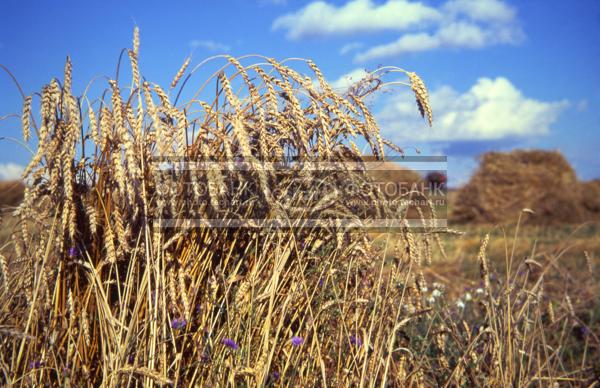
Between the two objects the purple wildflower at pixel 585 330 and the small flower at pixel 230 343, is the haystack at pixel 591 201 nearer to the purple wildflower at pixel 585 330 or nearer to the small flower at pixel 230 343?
the purple wildflower at pixel 585 330

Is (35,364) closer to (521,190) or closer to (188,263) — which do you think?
(188,263)

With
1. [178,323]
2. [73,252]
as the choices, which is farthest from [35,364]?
[178,323]

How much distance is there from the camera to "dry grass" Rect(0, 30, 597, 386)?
207 centimetres

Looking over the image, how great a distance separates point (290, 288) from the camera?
2342 mm

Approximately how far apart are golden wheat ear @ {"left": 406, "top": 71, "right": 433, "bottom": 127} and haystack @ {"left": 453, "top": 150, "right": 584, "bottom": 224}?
42.7ft

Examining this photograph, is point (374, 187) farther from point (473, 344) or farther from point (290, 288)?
point (473, 344)

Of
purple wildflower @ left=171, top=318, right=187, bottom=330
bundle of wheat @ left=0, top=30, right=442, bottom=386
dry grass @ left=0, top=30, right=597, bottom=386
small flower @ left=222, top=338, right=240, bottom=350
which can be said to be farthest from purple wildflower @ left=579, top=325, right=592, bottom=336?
purple wildflower @ left=171, top=318, right=187, bottom=330

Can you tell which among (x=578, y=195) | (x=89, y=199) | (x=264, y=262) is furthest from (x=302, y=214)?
(x=578, y=195)

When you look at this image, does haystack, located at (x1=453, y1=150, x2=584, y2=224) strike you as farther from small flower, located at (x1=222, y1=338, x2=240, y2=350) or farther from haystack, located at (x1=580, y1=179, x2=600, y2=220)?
small flower, located at (x1=222, y1=338, x2=240, y2=350)

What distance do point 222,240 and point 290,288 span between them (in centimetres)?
34

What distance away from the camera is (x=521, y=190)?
1567cm

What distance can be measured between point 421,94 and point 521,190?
14.5 meters

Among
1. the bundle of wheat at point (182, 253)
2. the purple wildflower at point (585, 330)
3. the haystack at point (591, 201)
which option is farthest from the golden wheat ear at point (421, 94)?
the haystack at point (591, 201)

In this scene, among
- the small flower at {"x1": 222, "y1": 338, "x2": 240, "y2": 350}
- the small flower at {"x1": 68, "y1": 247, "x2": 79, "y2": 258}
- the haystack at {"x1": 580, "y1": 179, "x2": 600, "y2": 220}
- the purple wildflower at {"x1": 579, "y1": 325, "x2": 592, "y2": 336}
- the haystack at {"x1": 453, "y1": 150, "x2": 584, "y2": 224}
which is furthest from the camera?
the haystack at {"x1": 580, "y1": 179, "x2": 600, "y2": 220}
